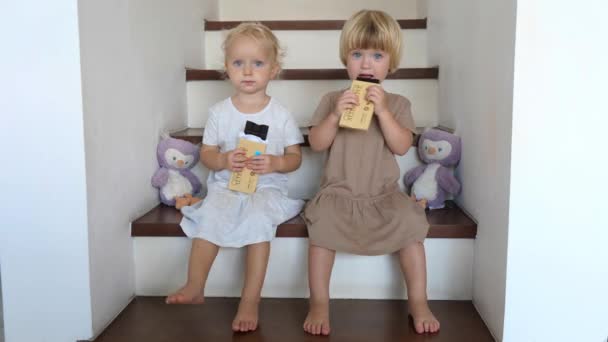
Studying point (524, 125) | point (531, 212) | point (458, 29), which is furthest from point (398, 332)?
point (458, 29)

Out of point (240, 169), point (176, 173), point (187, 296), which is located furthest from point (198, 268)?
point (176, 173)

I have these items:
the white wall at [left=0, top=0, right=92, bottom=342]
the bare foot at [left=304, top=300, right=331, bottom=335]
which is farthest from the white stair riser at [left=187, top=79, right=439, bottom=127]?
the white wall at [left=0, top=0, right=92, bottom=342]

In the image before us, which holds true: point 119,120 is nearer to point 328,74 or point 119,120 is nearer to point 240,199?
point 240,199

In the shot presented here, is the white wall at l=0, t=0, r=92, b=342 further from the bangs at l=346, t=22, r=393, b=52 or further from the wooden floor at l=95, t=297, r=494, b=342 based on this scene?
the bangs at l=346, t=22, r=393, b=52

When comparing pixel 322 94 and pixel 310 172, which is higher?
pixel 322 94

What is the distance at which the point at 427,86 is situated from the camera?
2.13 meters

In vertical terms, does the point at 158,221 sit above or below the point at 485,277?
above

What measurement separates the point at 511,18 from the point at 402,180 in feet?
2.32

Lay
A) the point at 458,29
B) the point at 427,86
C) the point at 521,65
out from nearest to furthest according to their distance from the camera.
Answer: the point at 521,65
the point at 458,29
the point at 427,86

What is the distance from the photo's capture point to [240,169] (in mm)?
1584

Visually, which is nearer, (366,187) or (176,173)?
(366,187)

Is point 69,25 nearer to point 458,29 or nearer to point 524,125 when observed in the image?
point 524,125

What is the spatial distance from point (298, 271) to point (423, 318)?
1.21 ft

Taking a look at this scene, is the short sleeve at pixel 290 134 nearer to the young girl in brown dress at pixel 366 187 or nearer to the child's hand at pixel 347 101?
the young girl in brown dress at pixel 366 187
